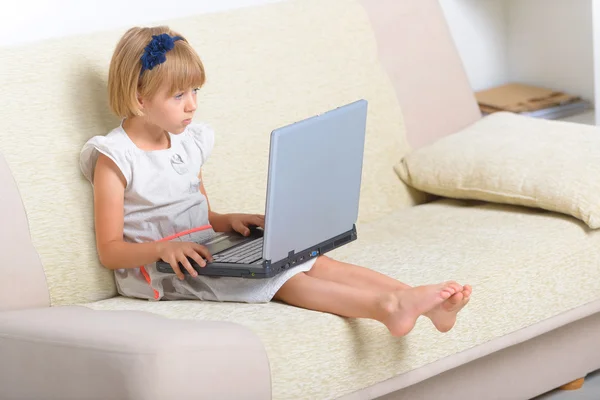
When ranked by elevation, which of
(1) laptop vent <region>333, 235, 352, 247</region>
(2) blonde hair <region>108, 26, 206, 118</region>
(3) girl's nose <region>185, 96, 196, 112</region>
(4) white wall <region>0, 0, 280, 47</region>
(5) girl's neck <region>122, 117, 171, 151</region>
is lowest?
(1) laptop vent <region>333, 235, 352, 247</region>

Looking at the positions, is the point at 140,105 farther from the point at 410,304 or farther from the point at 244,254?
the point at 410,304

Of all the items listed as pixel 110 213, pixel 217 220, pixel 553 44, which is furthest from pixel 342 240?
pixel 553 44

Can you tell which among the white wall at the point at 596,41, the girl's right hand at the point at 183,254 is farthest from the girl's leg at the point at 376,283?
the white wall at the point at 596,41

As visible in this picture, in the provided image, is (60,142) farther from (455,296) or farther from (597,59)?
Result: (597,59)

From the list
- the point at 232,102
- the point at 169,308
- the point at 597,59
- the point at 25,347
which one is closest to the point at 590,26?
the point at 597,59

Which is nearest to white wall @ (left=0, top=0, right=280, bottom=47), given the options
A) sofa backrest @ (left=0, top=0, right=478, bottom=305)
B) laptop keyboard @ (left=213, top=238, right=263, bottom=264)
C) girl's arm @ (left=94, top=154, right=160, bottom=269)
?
sofa backrest @ (left=0, top=0, right=478, bottom=305)

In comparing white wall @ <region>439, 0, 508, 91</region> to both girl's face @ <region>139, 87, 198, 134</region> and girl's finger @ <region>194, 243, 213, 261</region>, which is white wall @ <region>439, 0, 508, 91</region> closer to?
girl's face @ <region>139, 87, 198, 134</region>

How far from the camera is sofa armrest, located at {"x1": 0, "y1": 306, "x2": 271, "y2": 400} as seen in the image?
1.67 m

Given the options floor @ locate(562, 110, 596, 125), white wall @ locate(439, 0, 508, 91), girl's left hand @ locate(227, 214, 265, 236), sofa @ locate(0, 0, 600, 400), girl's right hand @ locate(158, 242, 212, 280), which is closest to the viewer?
sofa @ locate(0, 0, 600, 400)

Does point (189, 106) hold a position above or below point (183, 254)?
above

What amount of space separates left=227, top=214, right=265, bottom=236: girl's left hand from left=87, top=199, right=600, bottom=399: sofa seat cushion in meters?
0.22

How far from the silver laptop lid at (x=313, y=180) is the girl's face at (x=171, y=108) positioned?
13.0 inches

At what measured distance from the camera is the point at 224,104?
2.49 meters

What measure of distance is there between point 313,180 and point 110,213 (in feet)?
1.43
